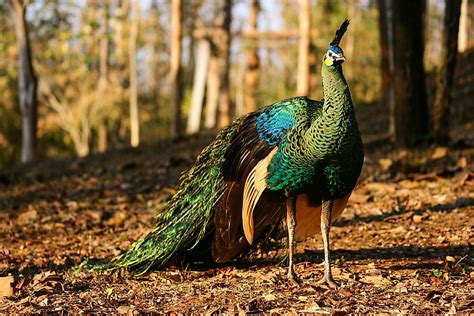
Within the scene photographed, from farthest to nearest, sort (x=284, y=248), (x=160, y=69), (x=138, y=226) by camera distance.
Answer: (x=160, y=69) → (x=138, y=226) → (x=284, y=248)

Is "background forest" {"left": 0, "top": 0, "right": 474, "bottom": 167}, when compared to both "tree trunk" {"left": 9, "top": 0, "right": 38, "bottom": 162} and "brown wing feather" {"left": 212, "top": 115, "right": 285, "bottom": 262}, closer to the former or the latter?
"tree trunk" {"left": 9, "top": 0, "right": 38, "bottom": 162}

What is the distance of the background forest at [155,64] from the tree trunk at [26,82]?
0.03 m

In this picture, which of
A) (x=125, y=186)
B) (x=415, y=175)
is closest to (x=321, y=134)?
(x=415, y=175)

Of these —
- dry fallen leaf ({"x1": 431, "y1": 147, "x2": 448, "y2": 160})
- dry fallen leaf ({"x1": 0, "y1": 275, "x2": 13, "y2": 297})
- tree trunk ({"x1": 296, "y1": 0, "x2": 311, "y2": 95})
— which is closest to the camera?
dry fallen leaf ({"x1": 0, "y1": 275, "x2": 13, "y2": 297})

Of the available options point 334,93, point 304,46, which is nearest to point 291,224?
point 334,93

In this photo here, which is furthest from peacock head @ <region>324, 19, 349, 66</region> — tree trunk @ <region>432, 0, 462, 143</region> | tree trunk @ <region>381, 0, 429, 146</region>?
tree trunk @ <region>381, 0, 429, 146</region>

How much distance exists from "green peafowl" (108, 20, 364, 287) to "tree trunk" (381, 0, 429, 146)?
18.0ft

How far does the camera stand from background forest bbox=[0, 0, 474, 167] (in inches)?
682

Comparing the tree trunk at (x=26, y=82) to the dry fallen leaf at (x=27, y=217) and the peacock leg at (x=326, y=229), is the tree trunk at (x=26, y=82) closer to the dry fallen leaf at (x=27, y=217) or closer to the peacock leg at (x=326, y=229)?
the dry fallen leaf at (x=27, y=217)

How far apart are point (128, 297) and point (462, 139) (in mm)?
7713

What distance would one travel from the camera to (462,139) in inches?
451

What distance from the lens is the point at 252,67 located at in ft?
79.2

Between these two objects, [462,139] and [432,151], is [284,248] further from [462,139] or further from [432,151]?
[462,139]

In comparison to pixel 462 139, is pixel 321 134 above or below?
above
